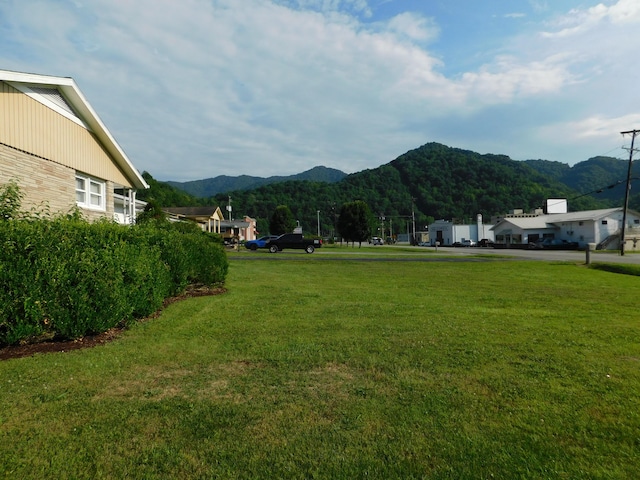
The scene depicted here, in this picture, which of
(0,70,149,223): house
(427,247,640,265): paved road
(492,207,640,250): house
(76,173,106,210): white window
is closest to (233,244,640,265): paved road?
(427,247,640,265): paved road

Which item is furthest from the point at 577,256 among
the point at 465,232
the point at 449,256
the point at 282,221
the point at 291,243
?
the point at 282,221

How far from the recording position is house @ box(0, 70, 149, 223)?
421 inches

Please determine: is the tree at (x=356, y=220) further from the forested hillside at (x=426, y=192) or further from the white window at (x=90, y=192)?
the white window at (x=90, y=192)

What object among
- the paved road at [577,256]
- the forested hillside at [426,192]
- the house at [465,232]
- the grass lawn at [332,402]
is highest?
the forested hillside at [426,192]

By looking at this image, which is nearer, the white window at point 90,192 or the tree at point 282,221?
the white window at point 90,192

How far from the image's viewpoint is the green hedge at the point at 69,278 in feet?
16.1

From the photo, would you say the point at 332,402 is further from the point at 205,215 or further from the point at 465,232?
the point at 465,232

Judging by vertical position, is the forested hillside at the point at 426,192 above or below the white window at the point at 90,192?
above

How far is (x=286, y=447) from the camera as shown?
281cm

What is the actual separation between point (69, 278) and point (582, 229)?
2516 inches

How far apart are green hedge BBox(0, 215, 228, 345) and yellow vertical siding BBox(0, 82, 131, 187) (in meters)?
7.02

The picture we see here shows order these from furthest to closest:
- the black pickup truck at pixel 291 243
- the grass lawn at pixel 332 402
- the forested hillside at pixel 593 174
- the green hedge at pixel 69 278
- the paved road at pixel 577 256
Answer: the forested hillside at pixel 593 174 → the black pickup truck at pixel 291 243 → the paved road at pixel 577 256 → the green hedge at pixel 69 278 → the grass lawn at pixel 332 402

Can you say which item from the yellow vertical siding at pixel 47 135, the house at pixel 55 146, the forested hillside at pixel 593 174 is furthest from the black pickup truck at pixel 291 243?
the forested hillside at pixel 593 174

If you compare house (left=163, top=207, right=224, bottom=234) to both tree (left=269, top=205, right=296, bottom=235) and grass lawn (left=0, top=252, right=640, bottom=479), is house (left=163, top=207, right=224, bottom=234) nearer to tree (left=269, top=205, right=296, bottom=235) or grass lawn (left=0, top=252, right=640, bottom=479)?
tree (left=269, top=205, right=296, bottom=235)
